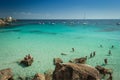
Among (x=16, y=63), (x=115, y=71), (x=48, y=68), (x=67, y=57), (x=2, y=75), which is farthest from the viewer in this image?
(x=67, y=57)

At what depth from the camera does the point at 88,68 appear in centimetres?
1041

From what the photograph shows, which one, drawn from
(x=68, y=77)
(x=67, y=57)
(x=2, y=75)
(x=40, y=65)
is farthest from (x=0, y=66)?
(x=68, y=77)

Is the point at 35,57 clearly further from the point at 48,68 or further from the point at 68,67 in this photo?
the point at 68,67

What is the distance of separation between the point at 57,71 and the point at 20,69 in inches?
389

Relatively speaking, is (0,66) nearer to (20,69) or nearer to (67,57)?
(20,69)

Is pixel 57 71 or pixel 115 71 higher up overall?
pixel 57 71

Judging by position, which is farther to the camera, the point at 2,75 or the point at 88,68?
the point at 2,75

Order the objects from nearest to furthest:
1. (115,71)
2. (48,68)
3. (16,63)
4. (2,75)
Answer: (2,75) → (115,71) → (48,68) → (16,63)

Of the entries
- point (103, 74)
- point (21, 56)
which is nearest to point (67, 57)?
point (21, 56)

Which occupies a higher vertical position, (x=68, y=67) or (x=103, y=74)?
(x=68, y=67)

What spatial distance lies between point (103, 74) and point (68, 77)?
751 centimetres

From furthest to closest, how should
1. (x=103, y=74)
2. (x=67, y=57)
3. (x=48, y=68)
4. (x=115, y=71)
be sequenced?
(x=67, y=57), (x=48, y=68), (x=115, y=71), (x=103, y=74)

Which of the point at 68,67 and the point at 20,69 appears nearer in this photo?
the point at 68,67

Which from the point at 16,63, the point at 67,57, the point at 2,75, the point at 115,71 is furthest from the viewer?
the point at 67,57
